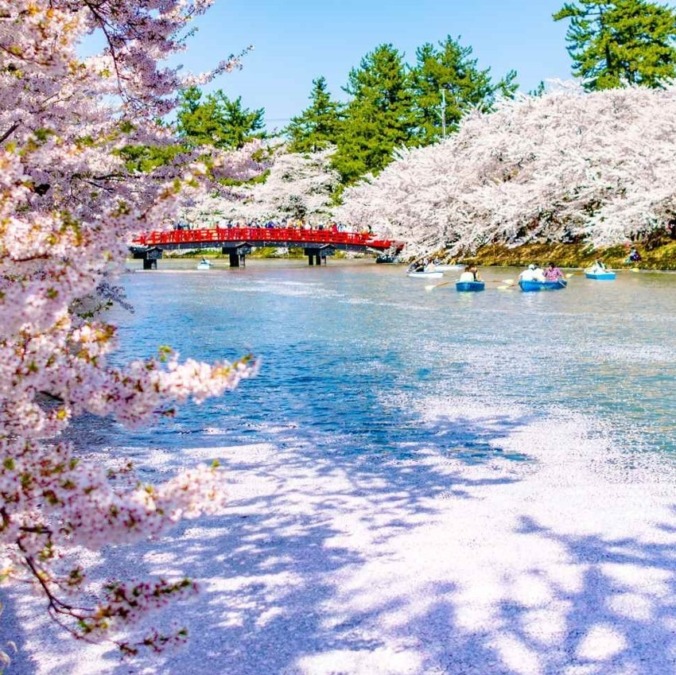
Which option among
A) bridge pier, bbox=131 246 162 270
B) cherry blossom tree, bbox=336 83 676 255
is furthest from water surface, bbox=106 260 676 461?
bridge pier, bbox=131 246 162 270

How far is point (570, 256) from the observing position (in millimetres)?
53312

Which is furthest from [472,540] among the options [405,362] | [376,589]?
[405,362]

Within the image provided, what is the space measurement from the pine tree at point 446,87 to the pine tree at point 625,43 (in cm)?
1115

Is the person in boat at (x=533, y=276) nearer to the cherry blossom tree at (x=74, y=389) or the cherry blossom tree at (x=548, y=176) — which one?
the cherry blossom tree at (x=548, y=176)

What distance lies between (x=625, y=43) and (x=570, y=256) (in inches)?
1248

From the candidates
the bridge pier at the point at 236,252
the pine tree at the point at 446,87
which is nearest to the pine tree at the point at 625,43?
the pine tree at the point at 446,87

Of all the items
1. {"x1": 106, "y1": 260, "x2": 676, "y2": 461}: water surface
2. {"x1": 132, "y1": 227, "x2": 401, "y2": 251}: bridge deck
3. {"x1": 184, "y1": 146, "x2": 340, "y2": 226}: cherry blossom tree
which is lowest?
{"x1": 106, "y1": 260, "x2": 676, "y2": 461}: water surface

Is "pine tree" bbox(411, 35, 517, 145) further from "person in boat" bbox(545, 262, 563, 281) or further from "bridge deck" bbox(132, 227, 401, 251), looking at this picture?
"person in boat" bbox(545, 262, 563, 281)

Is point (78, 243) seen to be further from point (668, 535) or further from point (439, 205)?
point (439, 205)

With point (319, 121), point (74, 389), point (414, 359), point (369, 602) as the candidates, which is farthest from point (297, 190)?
point (74, 389)

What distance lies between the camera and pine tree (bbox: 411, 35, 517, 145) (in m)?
84.4

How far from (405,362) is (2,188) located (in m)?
15.6

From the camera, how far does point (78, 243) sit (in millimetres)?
3754

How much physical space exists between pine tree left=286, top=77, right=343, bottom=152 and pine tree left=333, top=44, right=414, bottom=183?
130 centimetres
